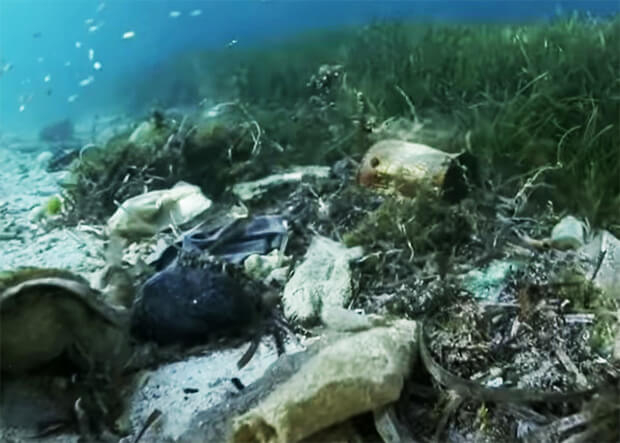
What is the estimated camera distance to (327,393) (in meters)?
1.39

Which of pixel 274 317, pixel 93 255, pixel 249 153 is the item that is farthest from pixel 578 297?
pixel 93 255

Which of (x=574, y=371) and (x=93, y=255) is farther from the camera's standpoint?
(x=93, y=255)

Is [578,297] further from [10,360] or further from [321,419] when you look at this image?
[10,360]

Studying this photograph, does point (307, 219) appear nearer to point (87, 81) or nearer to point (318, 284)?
point (318, 284)

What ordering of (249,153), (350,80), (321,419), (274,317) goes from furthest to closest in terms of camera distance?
(249,153) → (350,80) → (274,317) → (321,419)

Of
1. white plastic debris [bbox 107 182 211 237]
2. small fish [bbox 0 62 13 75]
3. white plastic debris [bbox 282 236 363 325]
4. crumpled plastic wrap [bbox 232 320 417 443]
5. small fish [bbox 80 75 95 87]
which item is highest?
small fish [bbox 0 62 13 75]

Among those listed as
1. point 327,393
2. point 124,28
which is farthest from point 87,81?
point 327,393

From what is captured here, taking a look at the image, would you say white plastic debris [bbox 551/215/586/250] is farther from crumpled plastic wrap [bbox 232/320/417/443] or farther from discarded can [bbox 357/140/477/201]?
crumpled plastic wrap [bbox 232/320/417/443]

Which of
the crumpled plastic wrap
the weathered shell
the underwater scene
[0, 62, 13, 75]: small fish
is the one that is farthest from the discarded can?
[0, 62, 13, 75]: small fish

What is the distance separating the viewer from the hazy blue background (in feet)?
6.75

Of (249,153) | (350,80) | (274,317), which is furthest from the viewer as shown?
(249,153)

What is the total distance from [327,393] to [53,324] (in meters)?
0.68

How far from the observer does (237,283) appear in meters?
1.80

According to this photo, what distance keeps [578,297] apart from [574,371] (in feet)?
0.89
